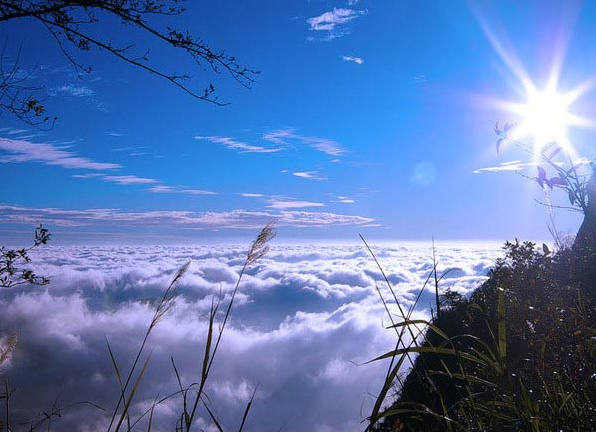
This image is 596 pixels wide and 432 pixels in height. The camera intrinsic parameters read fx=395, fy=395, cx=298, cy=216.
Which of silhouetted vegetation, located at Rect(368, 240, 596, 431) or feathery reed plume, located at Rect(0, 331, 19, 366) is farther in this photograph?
feathery reed plume, located at Rect(0, 331, 19, 366)

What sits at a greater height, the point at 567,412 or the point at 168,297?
the point at 168,297

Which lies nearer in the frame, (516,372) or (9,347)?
(9,347)

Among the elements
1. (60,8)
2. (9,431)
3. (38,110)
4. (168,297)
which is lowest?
(9,431)

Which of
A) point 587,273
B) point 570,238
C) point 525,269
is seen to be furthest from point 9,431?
point 570,238

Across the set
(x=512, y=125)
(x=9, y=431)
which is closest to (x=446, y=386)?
(x=512, y=125)

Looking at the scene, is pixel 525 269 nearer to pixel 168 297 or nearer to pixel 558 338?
pixel 558 338

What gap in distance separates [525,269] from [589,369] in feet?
21.7

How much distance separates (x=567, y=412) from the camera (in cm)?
182

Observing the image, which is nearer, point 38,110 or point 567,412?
point 567,412

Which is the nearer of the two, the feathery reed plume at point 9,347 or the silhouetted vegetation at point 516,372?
the silhouetted vegetation at point 516,372

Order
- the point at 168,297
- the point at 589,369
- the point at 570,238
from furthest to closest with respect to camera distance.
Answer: the point at 570,238 → the point at 589,369 → the point at 168,297

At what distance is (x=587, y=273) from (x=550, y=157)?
595 cm

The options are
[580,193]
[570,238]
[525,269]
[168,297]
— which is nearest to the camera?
[168,297]

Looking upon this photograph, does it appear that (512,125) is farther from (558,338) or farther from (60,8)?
(60,8)
